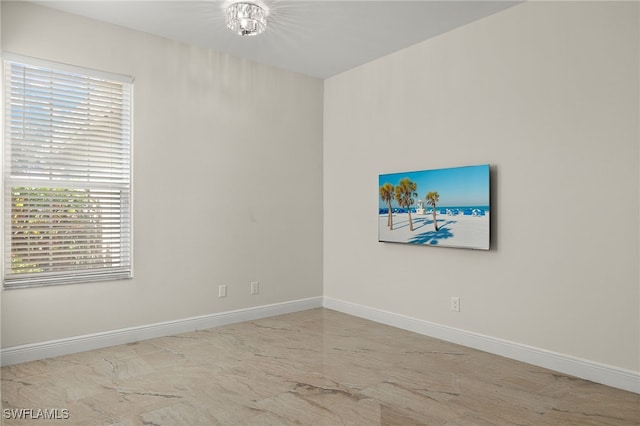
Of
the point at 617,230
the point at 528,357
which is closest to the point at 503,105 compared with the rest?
the point at 617,230

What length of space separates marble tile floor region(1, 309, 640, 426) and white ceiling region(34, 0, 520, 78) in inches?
108

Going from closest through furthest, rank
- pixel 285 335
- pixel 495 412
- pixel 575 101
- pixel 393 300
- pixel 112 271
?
pixel 495 412
pixel 575 101
pixel 112 271
pixel 285 335
pixel 393 300

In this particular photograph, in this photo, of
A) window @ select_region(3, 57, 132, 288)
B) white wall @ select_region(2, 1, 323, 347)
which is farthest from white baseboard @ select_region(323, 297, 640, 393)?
window @ select_region(3, 57, 132, 288)

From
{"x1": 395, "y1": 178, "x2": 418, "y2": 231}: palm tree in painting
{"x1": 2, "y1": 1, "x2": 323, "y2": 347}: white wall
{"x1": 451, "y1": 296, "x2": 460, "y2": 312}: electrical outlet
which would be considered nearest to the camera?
{"x1": 2, "y1": 1, "x2": 323, "y2": 347}: white wall

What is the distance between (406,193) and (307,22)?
1.78m

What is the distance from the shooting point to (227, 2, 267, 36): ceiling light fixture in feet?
10.6

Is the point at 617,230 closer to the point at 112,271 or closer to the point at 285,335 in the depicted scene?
the point at 285,335

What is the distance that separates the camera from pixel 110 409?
2500 millimetres

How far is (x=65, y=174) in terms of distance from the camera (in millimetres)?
3453

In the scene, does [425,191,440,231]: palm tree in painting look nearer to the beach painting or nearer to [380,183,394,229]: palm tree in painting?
the beach painting

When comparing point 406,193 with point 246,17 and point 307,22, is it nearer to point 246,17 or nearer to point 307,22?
point 307,22

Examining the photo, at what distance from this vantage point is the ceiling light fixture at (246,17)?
3.24 metres

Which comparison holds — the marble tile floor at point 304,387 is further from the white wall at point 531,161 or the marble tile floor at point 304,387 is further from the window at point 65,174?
the window at point 65,174

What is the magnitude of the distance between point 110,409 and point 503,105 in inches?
137
